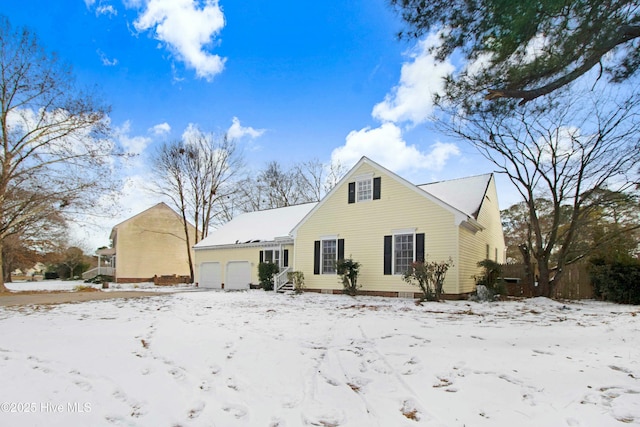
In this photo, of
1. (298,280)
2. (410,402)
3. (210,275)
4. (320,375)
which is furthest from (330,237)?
(410,402)

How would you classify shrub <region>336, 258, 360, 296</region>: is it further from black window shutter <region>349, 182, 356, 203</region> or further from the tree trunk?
the tree trunk

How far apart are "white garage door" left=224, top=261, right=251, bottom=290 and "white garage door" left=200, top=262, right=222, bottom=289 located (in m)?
0.81

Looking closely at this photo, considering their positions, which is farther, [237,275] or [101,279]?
[101,279]

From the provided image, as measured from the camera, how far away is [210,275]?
22109mm

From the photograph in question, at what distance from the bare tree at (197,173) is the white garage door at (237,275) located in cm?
838

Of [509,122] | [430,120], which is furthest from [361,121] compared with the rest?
[509,122]

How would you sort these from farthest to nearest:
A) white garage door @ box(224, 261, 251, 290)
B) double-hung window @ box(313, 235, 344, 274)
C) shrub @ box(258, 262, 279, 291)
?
1. white garage door @ box(224, 261, 251, 290)
2. shrub @ box(258, 262, 279, 291)
3. double-hung window @ box(313, 235, 344, 274)

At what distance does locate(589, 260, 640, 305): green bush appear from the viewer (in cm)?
1191

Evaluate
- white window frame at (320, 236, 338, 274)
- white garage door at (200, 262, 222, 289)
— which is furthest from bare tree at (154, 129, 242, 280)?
white window frame at (320, 236, 338, 274)

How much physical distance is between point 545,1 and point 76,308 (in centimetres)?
1162

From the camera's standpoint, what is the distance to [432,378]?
3734 mm

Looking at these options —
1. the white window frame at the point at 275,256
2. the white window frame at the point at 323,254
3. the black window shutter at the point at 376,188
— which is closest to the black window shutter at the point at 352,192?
the black window shutter at the point at 376,188

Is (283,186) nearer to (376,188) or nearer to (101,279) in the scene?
(101,279)

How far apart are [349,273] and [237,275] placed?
28.0 ft
